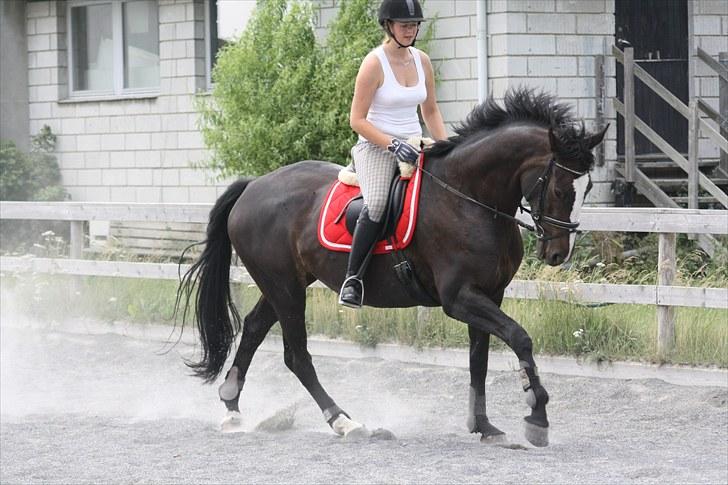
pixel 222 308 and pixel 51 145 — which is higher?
pixel 51 145

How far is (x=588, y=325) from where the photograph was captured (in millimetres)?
10016

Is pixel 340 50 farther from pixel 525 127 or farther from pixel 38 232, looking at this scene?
pixel 525 127

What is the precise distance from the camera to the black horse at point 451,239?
23.2 feet

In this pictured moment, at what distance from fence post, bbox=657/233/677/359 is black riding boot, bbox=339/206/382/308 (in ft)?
9.34

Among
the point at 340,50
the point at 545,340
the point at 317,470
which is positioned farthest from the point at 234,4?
the point at 317,470

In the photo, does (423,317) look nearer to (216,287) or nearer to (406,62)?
(216,287)

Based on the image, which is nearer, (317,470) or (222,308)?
(317,470)

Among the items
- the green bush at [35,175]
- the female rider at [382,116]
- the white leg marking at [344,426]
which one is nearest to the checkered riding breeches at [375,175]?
the female rider at [382,116]

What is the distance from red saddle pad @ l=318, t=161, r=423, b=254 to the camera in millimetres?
7745

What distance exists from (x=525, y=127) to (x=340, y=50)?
772 cm

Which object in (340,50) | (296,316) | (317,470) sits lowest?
(317,470)

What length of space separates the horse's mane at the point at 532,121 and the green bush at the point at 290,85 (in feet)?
22.6

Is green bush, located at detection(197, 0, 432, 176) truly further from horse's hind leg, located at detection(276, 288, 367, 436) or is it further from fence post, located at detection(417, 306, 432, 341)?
horse's hind leg, located at detection(276, 288, 367, 436)

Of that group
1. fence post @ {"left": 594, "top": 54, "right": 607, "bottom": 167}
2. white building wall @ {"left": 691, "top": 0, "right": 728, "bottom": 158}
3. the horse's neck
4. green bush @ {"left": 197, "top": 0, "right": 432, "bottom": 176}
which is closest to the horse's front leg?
the horse's neck
